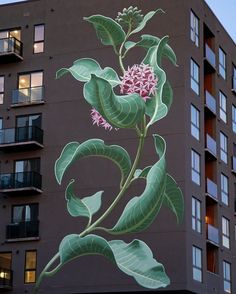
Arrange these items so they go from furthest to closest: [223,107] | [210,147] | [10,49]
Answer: [223,107], [210,147], [10,49]

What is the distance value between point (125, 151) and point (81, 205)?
3349 mm

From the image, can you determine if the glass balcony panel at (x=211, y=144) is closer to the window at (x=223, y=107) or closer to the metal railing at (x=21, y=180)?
the window at (x=223, y=107)

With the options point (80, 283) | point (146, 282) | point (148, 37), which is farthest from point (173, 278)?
point (148, 37)

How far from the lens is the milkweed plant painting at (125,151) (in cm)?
3738

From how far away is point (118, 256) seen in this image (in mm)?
38906

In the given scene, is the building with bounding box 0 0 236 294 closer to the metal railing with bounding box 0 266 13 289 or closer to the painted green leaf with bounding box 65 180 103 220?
the metal railing with bounding box 0 266 13 289

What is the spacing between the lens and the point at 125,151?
39.8m

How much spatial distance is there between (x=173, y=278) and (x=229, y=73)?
16.4 meters

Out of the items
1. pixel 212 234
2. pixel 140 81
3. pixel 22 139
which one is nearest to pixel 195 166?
pixel 212 234

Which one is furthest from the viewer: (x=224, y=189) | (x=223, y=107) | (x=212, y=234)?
(x=223, y=107)

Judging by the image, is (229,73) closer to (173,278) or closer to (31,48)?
(31,48)

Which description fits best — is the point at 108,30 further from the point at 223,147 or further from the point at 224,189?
the point at 224,189

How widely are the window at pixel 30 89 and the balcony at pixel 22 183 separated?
13.9 ft

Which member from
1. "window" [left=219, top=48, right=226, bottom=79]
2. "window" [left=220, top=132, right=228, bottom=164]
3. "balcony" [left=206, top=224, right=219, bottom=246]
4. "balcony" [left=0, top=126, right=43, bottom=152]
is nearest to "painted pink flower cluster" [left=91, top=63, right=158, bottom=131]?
"balcony" [left=0, top=126, right=43, bottom=152]
